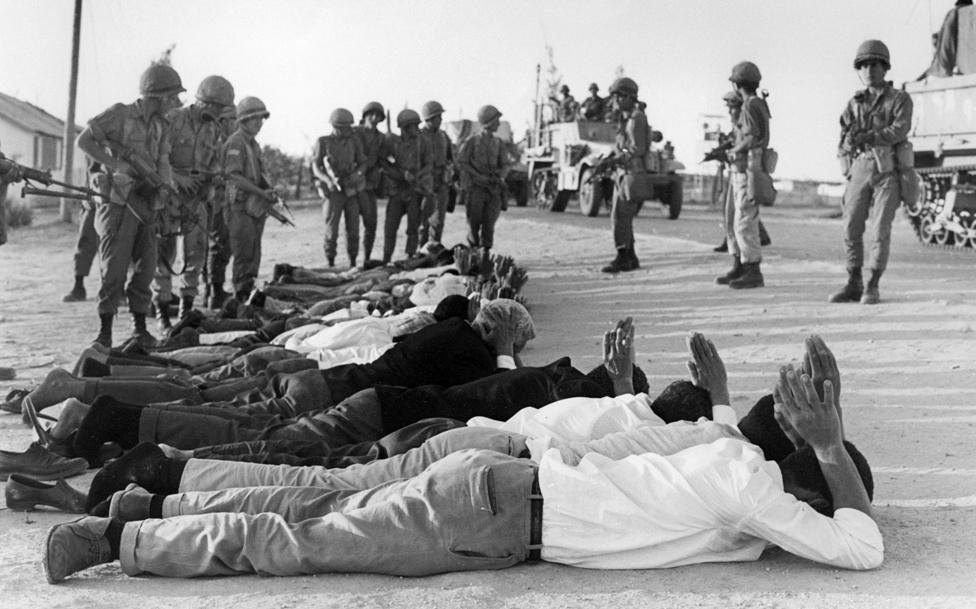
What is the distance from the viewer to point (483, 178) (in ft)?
47.5

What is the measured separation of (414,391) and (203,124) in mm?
6140

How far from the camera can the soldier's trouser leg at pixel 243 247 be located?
34.9ft

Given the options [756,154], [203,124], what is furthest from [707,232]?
[203,124]

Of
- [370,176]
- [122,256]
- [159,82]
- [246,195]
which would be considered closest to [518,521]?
[122,256]

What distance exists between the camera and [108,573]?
3.60 m

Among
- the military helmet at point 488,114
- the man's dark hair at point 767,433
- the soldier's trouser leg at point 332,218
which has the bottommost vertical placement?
the man's dark hair at point 767,433

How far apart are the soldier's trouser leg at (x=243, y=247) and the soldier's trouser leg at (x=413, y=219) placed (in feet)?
15.2

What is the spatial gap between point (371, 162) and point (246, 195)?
173 inches

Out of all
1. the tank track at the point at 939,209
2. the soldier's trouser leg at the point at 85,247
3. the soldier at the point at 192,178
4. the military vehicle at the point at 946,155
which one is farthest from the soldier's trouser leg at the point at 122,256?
the tank track at the point at 939,209

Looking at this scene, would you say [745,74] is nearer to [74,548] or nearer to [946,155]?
[946,155]

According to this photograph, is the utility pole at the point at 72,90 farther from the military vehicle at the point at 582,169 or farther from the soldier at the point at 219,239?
the soldier at the point at 219,239

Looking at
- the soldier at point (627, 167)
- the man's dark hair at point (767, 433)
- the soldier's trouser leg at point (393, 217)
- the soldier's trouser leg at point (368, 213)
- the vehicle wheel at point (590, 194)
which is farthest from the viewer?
the vehicle wheel at point (590, 194)

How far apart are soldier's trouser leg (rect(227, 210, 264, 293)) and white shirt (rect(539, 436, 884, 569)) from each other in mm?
7465

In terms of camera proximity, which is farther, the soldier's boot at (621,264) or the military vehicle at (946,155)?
the military vehicle at (946,155)
